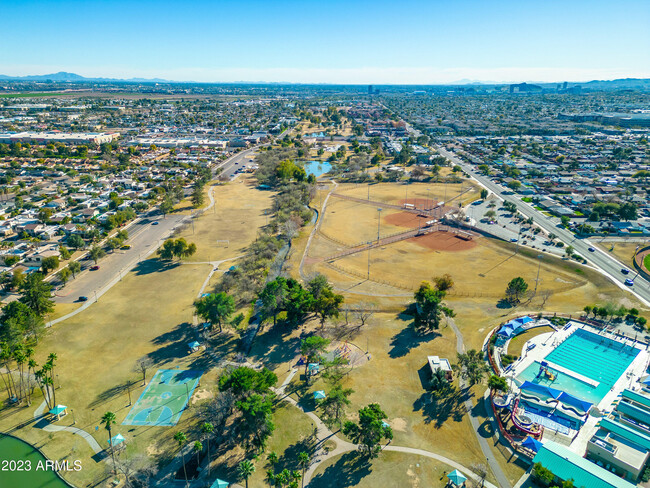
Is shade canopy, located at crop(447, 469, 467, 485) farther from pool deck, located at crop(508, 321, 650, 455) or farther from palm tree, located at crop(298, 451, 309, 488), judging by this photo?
pool deck, located at crop(508, 321, 650, 455)

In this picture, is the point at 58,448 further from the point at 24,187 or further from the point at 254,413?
the point at 24,187

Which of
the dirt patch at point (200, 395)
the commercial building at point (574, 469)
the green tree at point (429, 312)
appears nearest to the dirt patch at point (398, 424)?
the commercial building at point (574, 469)

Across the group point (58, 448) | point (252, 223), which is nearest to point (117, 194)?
point (252, 223)

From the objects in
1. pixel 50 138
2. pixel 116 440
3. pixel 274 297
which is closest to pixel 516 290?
pixel 274 297

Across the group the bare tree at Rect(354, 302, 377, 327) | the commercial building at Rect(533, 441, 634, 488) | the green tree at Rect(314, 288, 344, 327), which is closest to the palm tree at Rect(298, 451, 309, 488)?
the commercial building at Rect(533, 441, 634, 488)

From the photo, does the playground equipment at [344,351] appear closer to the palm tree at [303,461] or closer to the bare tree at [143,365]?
the palm tree at [303,461]

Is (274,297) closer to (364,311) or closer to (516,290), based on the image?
(364,311)

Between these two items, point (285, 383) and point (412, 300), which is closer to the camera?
point (285, 383)
